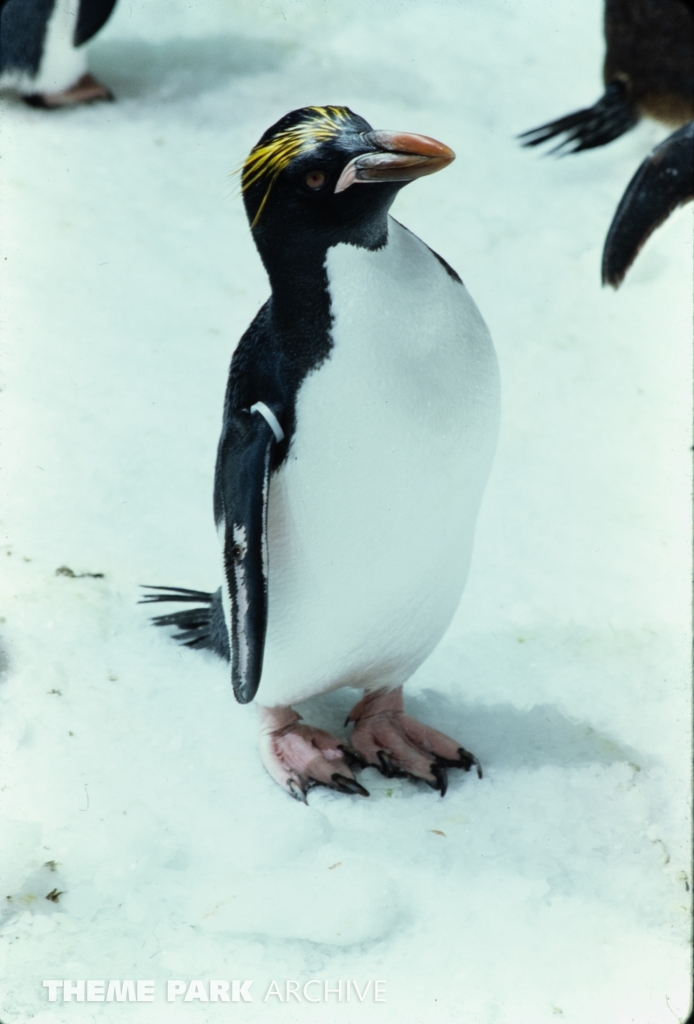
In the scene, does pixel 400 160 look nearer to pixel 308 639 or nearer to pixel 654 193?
pixel 308 639

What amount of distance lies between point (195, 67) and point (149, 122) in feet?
0.59

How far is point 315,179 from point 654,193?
0.95 metres

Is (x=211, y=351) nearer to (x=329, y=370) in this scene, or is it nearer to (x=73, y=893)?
(x=329, y=370)

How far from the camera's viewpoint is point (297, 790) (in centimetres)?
120

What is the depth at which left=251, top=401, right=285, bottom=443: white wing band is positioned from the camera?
104cm

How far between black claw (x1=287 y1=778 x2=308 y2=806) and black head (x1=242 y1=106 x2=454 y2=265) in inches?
22.0

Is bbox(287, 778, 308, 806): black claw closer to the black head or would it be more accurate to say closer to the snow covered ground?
the snow covered ground

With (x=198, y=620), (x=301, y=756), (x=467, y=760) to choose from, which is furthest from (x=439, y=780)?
(x=198, y=620)

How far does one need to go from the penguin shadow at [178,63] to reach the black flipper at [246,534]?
1.16 meters

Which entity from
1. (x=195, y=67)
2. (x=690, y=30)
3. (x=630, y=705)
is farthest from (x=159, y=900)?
(x=690, y=30)

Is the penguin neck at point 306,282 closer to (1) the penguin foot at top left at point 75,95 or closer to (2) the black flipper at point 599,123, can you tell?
(1) the penguin foot at top left at point 75,95

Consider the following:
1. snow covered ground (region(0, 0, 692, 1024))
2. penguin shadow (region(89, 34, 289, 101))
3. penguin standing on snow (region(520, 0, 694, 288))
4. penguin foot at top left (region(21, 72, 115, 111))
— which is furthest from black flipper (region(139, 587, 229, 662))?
penguin standing on snow (region(520, 0, 694, 288))

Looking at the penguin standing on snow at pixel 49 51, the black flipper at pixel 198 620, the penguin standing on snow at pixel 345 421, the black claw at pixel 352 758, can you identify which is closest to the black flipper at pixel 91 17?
the penguin standing on snow at pixel 49 51

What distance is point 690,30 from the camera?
229 centimetres
